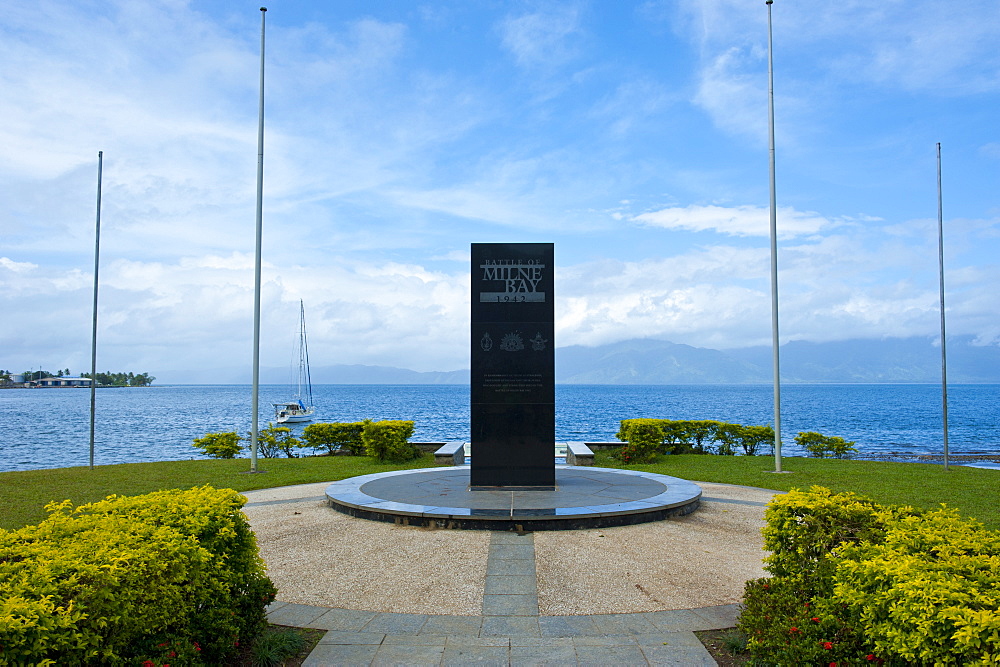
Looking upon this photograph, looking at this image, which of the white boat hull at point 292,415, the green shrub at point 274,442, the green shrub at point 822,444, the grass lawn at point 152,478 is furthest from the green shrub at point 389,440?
the white boat hull at point 292,415

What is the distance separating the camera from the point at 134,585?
346 centimetres

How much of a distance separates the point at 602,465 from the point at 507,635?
12840 millimetres

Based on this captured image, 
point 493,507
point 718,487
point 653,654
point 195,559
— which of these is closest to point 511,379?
point 493,507

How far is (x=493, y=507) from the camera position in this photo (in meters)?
9.00

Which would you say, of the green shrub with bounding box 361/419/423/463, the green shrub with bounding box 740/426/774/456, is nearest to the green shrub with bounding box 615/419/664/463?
the green shrub with bounding box 740/426/774/456

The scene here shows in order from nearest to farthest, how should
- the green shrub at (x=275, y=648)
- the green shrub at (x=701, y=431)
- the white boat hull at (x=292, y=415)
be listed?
1. the green shrub at (x=275, y=648)
2. the green shrub at (x=701, y=431)
3. the white boat hull at (x=292, y=415)

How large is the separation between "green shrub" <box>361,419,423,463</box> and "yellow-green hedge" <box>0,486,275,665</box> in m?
12.3

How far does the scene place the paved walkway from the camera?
15.0 feet

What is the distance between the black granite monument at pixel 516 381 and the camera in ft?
35.5

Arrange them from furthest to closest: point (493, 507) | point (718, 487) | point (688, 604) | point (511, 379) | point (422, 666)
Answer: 1. point (718, 487)
2. point (511, 379)
3. point (493, 507)
4. point (688, 604)
5. point (422, 666)

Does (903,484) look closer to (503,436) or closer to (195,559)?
(503,436)

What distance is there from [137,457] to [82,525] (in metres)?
29.5

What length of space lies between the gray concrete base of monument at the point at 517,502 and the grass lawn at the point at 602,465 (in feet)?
10.8

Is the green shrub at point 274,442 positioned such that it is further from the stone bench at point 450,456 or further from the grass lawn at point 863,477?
the grass lawn at point 863,477
